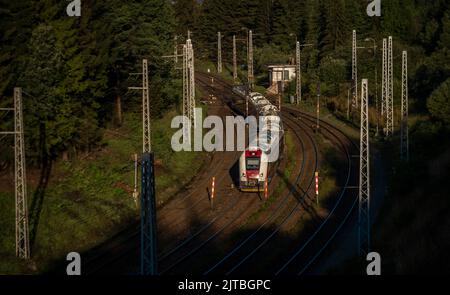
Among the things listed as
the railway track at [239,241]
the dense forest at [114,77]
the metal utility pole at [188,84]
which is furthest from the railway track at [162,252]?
the metal utility pole at [188,84]

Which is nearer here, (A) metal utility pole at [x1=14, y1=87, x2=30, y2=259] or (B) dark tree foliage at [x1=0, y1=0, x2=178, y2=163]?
(A) metal utility pole at [x1=14, y1=87, x2=30, y2=259]

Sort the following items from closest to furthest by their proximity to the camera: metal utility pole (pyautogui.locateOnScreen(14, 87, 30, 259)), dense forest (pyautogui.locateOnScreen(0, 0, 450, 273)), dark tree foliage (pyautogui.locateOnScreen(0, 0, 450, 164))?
metal utility pole (pyautogui.locateOnScreen(14, 87, 30, 259))
dense forest (pyautogui.locateOnScreen(0, 0, 450, 273))
dark tree foliage (pyautogui.locateOnScreen(0, 0, 450, 164))

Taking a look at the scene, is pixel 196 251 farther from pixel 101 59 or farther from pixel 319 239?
pixel 101 59

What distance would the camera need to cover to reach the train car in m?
34.0

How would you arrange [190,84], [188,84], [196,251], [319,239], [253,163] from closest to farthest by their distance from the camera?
[196,251]
[319,239]
[253,163]
[188,84]
[190,84]

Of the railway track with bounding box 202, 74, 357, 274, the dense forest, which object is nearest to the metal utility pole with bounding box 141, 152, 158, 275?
the dense forest

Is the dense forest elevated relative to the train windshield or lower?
elevated

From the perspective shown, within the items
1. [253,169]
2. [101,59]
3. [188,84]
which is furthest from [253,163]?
[188,84]

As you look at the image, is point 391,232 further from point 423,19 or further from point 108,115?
point 423,19

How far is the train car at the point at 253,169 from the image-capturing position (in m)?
34.0

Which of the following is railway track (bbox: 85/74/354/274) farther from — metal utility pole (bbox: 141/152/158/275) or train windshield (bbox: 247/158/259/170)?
metal utility pole (bbox: 141/152/158/275)

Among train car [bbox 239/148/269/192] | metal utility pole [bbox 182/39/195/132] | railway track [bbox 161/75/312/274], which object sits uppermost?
metal utility pole [bbox 182/39/195/132]

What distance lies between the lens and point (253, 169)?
34.1m

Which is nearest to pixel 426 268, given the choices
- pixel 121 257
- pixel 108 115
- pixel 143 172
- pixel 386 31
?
pixel 143 172
